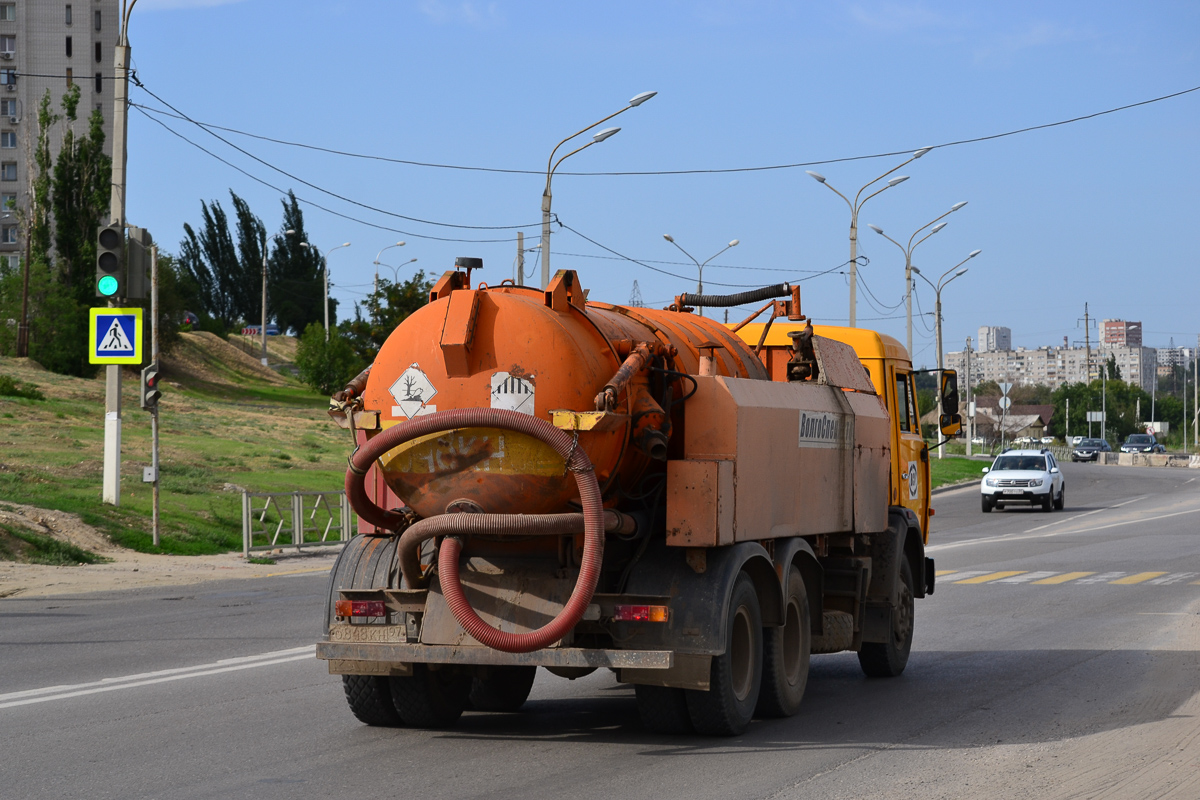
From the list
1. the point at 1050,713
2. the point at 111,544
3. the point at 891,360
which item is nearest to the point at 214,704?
the point at 1050,713

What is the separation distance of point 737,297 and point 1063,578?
35.1 feet

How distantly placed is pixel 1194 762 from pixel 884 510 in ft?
11.7

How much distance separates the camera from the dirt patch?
17078 mm

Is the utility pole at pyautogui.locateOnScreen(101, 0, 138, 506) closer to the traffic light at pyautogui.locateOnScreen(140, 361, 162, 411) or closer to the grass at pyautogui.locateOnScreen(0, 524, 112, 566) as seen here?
the traffic light at pyautogui.locateOnScreen(140, 361, 162, 411)

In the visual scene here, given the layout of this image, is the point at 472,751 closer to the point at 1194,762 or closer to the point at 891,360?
the point at 1194,762

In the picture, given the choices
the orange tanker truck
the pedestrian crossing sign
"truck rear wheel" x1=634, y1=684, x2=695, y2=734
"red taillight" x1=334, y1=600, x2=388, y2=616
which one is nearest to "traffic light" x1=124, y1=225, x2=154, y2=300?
the pedestrian crossing sign

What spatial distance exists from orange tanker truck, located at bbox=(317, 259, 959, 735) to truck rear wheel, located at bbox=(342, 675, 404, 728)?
12 mm

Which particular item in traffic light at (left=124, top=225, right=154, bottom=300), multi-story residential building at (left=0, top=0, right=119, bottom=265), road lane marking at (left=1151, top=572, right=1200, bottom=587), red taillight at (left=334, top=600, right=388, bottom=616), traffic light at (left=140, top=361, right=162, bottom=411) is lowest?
road lane marking at (left=1151, top=572, right=1200, bottom=587)

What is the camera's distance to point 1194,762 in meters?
7.28

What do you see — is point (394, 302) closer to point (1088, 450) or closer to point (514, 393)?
point (514, 393)

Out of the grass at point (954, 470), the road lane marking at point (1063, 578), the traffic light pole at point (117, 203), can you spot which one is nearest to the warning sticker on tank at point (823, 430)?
the road lane marking at point (1063, 578)

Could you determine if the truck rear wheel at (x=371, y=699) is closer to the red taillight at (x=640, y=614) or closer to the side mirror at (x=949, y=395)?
the red taillight at (x=640, y=614)

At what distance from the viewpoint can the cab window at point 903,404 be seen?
12281 millimetres

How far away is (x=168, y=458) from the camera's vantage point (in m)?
32.0
